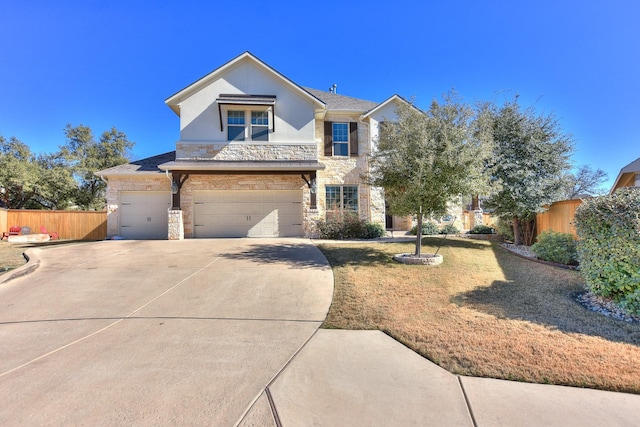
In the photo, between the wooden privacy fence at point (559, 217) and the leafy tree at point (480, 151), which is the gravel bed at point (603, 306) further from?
the wooden privacy fence at point (559, 217)

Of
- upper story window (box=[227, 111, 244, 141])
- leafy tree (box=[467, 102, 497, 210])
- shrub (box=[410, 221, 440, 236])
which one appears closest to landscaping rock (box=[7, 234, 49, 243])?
upper story window (box=[227, 111, 244, 141])

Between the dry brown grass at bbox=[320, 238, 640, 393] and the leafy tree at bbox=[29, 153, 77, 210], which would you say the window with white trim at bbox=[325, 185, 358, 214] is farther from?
the leafy tree at bbox=[29, 153, 77, 210]

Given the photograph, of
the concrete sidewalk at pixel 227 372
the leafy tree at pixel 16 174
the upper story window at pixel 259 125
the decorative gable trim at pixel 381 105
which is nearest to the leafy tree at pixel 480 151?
the concrete sidewalk at pixel 227 372

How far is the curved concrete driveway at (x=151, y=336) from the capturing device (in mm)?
2889

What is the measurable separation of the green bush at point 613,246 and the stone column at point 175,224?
45.7ft

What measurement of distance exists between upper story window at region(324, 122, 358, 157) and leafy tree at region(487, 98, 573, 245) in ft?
23.2

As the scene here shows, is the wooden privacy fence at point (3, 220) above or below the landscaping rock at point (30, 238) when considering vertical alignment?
above

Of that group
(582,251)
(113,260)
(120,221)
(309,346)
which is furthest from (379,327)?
(120,221)

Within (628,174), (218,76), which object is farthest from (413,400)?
(628,174)

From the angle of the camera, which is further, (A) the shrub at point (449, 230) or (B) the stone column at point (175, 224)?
(A) the shrub at point (449, 230)

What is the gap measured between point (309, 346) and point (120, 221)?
47.8ft

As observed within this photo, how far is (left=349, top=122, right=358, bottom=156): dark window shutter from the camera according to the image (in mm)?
16672

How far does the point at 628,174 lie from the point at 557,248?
32.9 feet

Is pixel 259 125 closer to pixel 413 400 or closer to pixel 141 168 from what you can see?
pixel 141 168
